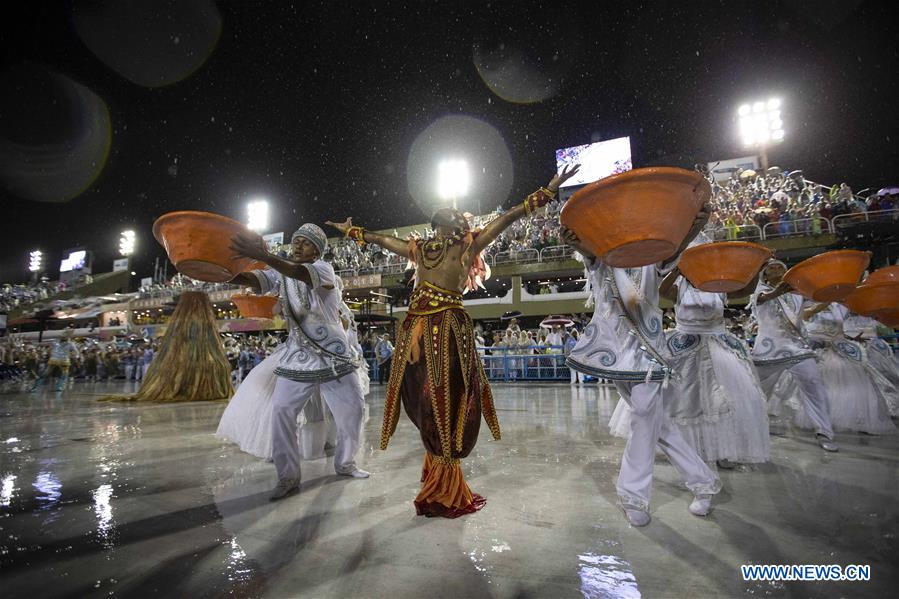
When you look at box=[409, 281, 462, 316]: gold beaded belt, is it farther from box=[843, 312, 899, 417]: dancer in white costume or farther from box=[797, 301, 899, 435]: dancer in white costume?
box=[843, 312, 899, 417]: dancer in white costume

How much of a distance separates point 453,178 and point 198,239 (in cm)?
2895

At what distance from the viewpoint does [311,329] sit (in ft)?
12.0

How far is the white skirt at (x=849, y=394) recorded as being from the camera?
5.48m

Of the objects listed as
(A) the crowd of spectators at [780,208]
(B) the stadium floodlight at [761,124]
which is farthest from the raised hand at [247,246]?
(B) the stadium floodlight at [761,124]

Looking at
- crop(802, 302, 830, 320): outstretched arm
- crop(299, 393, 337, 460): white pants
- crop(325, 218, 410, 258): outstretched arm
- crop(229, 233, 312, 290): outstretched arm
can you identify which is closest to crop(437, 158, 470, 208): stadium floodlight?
crop(802, 302, 830, 320): outstretched arm

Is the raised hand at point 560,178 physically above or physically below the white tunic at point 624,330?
above

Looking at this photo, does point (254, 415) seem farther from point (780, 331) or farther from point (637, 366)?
point (780, 331)

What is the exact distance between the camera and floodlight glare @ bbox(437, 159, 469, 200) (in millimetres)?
30656

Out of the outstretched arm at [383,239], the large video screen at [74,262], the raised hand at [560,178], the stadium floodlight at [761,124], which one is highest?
the stadium floodlight at [761,124]

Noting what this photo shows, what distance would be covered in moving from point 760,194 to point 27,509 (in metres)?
26.4

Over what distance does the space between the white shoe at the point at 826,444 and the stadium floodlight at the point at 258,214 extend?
4052 cm

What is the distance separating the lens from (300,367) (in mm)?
3514

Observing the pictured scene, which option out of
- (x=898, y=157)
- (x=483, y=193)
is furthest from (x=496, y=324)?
(x=898, y=157)

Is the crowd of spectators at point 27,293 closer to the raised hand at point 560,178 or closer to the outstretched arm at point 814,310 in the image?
the raised hand at point 560,178
